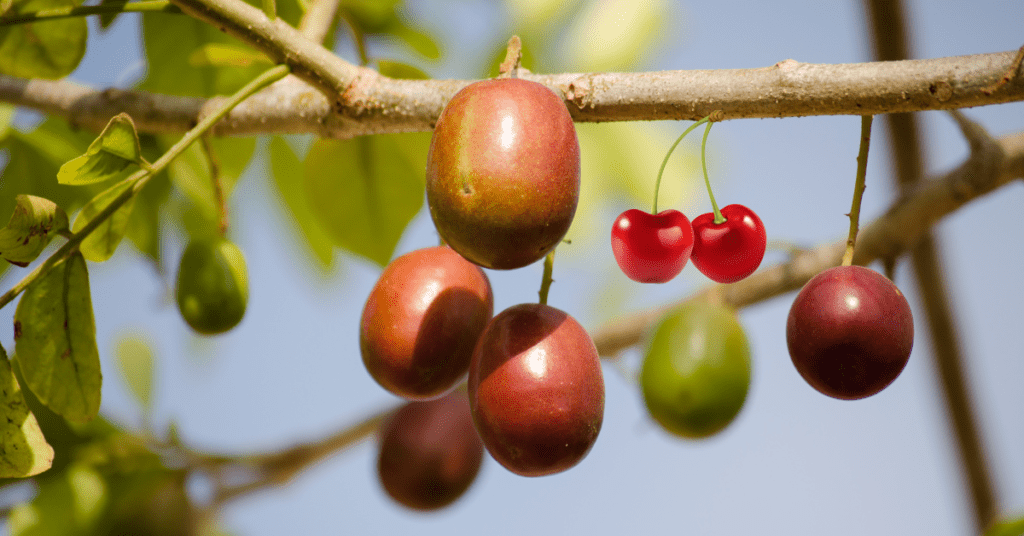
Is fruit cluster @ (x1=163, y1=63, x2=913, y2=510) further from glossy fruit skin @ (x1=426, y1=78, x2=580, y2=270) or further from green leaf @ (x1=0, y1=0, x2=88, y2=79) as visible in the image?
green leaf @ (x1=0, y1=0, x2=88, y2=79)

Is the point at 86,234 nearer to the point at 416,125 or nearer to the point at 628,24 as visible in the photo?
the point at 416,125

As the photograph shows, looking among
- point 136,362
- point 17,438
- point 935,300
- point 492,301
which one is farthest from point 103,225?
point 935,300

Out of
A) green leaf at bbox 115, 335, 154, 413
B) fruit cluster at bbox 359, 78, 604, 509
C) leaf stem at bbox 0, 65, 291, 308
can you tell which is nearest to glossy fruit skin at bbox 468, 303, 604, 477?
fruit cluster at bbox 359, 78, 604, 509

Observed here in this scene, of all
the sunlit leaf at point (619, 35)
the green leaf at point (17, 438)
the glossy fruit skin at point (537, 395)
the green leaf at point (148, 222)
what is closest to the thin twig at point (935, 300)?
the sunlit leaf at point (619, 35)

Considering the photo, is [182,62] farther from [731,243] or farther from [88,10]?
[731,243]

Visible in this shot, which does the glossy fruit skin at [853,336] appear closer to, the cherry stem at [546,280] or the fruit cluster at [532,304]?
the fruit cluster at [532,304]

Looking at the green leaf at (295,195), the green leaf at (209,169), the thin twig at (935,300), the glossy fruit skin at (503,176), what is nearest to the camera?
the glossy fruit skin at (503,176)

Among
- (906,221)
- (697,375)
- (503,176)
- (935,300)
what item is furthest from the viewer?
(935,300)
